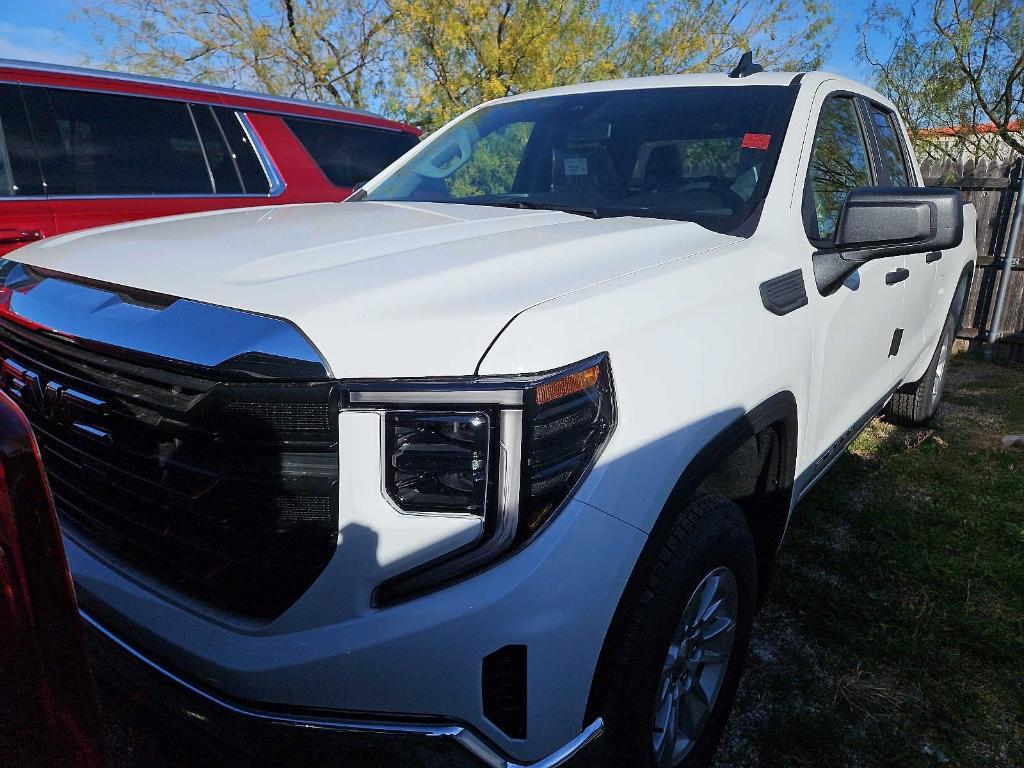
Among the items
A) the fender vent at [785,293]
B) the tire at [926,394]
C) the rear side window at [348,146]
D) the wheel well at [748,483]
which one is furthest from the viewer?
the rear side window at [348,146]

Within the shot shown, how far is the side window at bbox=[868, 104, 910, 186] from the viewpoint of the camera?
11.2 feet

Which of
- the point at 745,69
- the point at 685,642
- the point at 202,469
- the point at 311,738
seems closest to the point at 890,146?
the point at 745,69

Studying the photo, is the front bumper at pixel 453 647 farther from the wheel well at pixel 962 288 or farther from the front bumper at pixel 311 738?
the wheel well at pixel 962 288

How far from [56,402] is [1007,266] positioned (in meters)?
8.87

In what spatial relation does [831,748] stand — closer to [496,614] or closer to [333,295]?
[496,614]

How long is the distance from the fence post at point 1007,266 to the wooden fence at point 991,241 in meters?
0.08

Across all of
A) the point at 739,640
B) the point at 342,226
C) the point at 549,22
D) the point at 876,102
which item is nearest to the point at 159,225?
the point at 342,226

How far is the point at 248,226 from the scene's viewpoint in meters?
2.03

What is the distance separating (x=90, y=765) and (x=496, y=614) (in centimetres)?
61

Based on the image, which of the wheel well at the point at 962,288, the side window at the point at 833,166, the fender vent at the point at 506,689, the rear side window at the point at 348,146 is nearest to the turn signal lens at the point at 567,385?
the fender vent at the point at 506,689

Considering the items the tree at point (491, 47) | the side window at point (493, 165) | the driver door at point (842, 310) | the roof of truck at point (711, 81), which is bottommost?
the driver door at point (842, 310)

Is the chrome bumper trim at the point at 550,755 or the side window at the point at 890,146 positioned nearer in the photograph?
the chrome bumper trim at the point at 550,755

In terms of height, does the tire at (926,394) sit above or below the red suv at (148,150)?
below

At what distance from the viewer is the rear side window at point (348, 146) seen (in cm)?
537
